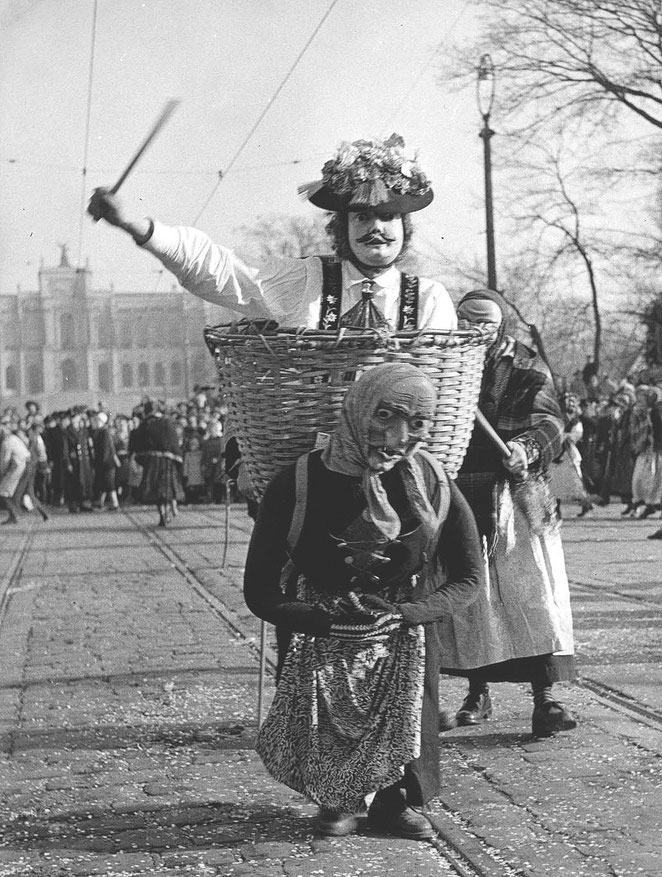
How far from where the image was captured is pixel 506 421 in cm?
550

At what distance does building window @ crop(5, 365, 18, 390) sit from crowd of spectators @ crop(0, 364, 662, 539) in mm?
60707

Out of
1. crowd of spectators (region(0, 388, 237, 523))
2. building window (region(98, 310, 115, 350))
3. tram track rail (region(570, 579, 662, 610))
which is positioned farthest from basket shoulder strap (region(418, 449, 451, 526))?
building window (region(98, 310, 115, 350))

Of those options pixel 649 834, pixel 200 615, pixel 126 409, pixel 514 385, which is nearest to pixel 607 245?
pixel 200 615

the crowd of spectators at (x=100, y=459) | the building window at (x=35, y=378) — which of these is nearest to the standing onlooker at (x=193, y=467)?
the crowd of spectators at (x=100, y=459)

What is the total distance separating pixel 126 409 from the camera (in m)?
77.9

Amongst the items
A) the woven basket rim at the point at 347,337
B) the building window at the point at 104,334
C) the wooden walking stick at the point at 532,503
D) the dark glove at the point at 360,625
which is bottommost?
the dark glove at the point at 360,625

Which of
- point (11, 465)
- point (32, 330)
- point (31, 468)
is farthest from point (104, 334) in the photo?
point (11, 465)

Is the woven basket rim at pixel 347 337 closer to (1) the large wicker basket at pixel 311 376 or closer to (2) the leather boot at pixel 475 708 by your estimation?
(1) the large wicker basket at pixel 311 376

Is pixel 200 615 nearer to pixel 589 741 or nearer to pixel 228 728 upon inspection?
pixel 228 728

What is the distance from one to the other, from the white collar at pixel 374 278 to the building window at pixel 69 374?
78491mm

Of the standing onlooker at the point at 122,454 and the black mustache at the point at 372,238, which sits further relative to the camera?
the standing onlooker at the point at 122,454

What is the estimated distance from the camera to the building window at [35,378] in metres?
89.0

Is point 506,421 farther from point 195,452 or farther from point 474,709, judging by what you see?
point 195,452

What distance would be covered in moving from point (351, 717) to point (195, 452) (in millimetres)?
21413
